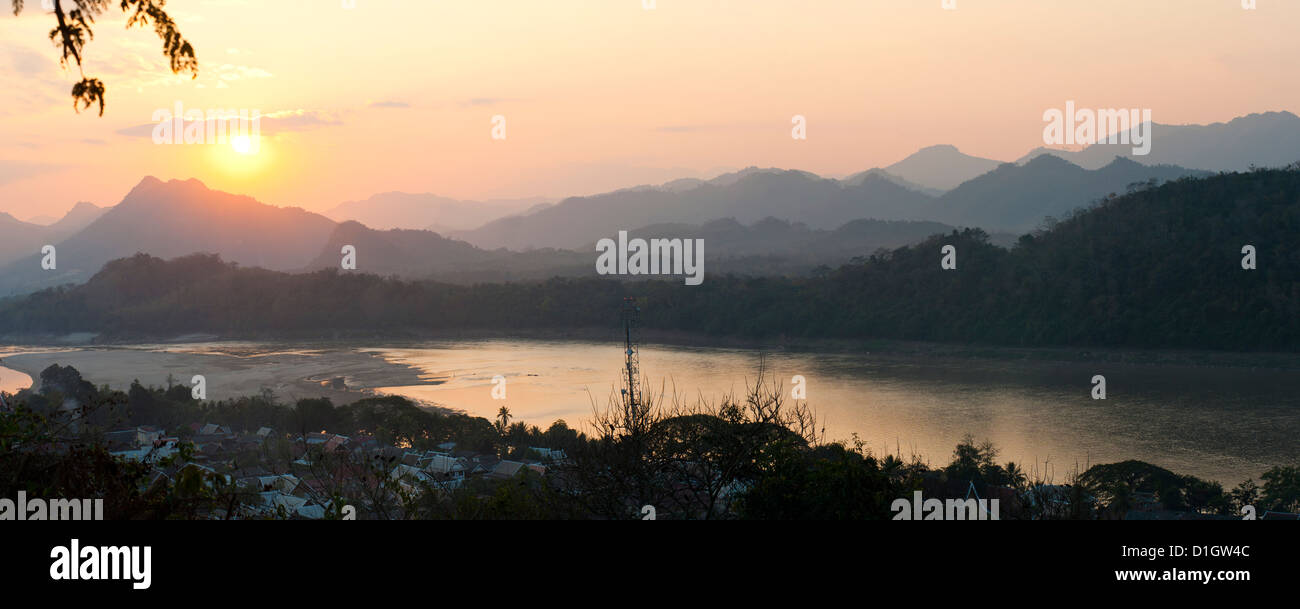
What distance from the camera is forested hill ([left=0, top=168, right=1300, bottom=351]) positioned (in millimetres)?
28375

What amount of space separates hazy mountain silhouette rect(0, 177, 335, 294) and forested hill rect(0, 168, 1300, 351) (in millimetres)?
30021

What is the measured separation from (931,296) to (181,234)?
68.1 metres

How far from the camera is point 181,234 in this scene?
80.1 m

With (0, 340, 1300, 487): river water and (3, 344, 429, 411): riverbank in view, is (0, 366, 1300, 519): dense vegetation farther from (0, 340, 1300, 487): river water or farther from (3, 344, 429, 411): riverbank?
(3, 344, 429, 411): riverbank

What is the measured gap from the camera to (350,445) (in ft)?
40.4

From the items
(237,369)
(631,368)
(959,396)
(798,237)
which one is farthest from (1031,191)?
(631,368)

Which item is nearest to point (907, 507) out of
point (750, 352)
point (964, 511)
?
point (964, 511)

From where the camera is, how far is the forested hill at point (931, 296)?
28375mm

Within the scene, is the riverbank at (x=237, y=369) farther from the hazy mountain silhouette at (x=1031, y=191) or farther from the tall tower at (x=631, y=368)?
the hazy mountain silhouette at (x=1031, y=191)

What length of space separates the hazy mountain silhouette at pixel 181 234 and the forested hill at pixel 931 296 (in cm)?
3002

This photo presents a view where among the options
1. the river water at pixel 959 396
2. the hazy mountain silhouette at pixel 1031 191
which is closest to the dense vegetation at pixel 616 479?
the river water at pixel 959 396

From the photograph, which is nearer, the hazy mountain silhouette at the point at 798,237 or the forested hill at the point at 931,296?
the forested hill at the point at 931,296
